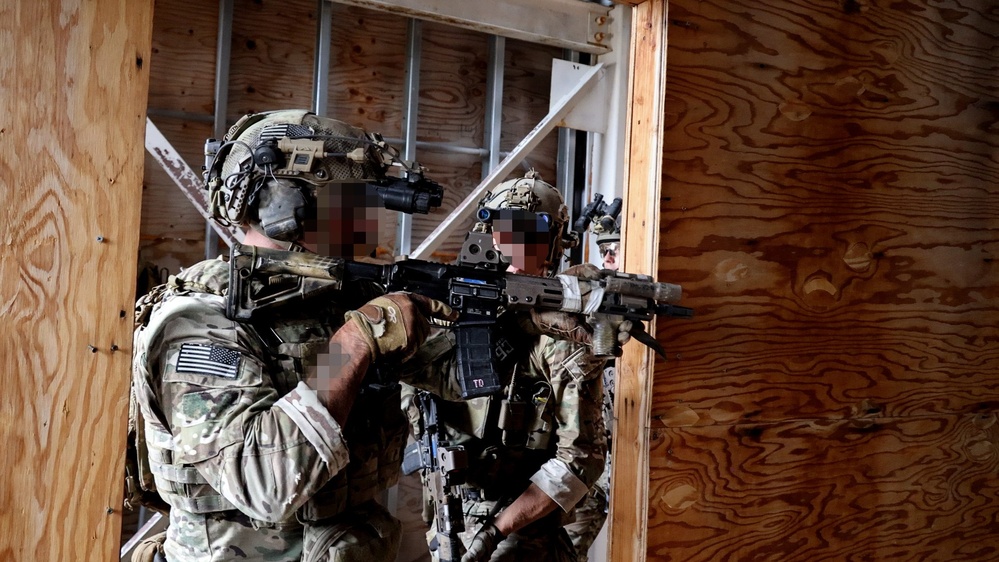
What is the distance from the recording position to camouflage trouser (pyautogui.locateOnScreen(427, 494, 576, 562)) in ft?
8.91

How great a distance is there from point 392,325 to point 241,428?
453 millimetres

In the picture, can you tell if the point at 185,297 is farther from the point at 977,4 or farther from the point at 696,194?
the point at 977,4

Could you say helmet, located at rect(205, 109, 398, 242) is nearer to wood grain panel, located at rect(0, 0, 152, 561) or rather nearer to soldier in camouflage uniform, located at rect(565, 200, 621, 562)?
wood grain panel, located at rect(0, 0, 152, 561)

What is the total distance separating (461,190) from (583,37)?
1198 mm

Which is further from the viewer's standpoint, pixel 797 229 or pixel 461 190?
pixel 461 190

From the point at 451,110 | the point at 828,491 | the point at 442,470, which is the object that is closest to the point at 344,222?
the point at 442,470

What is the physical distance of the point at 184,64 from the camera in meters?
3.85

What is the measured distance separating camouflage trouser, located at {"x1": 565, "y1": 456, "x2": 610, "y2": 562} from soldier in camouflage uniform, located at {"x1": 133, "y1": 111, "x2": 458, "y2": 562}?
1354mm

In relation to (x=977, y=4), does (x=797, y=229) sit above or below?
below

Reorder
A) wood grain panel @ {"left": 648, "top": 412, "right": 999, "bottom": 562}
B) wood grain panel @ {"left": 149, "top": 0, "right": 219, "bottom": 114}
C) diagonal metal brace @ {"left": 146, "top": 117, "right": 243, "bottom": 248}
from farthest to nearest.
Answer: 1. wood grain panel @ {"left": 149, "top": 0, "right": 219, "bottom": 114}
2. diagonal metal brace @ {"left": 146, "top": 117, "right": 243, "bottom": 248}
3. wood grain panel @ {"left": 648, "top": 412, "right": 999, "bottom": 562}

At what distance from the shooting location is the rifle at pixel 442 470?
8.32ft

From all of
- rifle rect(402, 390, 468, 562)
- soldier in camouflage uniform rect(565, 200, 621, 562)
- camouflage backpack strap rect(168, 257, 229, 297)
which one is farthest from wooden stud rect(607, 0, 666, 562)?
soldier in camouflage uniform rect(565, 200, 621, 562)

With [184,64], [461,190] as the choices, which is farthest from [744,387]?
[184,64]

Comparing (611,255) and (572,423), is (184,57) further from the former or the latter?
(572,423)
